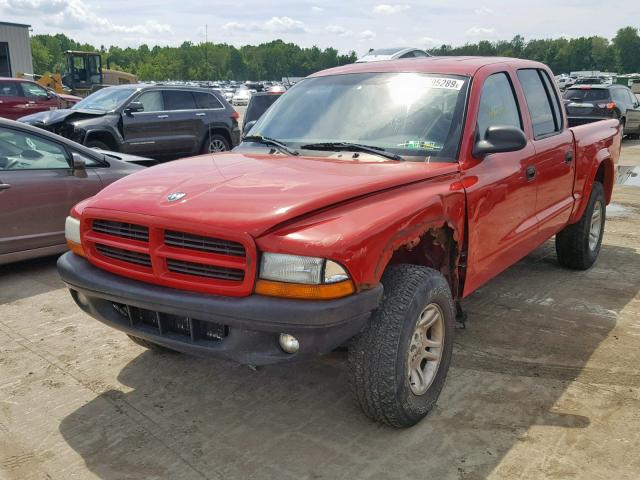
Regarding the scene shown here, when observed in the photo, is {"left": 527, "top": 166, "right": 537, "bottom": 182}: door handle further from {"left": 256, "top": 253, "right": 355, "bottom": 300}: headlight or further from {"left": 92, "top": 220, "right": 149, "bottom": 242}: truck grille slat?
{"left": 92, "top": 220, "right": 149, "bottom": 242}: truck grille slat

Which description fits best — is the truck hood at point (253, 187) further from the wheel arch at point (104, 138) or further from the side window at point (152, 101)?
the side window at point (152, 101)

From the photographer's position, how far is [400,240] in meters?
2.97

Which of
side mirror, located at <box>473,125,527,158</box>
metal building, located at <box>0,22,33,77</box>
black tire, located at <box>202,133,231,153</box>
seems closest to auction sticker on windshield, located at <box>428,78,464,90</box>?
side mirror, located at <box>473,125,527,158</box>

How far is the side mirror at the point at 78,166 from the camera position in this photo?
602 centimetres

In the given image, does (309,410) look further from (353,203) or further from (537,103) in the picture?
(537,103)

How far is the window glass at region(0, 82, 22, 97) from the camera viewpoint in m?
16.9

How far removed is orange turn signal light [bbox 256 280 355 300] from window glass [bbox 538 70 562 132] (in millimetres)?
3133

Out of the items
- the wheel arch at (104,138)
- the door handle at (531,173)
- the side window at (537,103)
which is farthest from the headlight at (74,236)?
the wheel arch at (104,138)

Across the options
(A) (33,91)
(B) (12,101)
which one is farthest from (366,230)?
(A) (33,91)

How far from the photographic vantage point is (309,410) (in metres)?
3.41

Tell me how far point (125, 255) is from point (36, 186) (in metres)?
3.09

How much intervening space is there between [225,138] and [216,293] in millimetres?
10855

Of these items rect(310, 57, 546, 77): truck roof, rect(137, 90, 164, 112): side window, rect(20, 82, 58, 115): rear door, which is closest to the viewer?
rect(310, 57, 546, 77): truck roof

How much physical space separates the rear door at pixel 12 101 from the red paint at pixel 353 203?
15.0 metres
